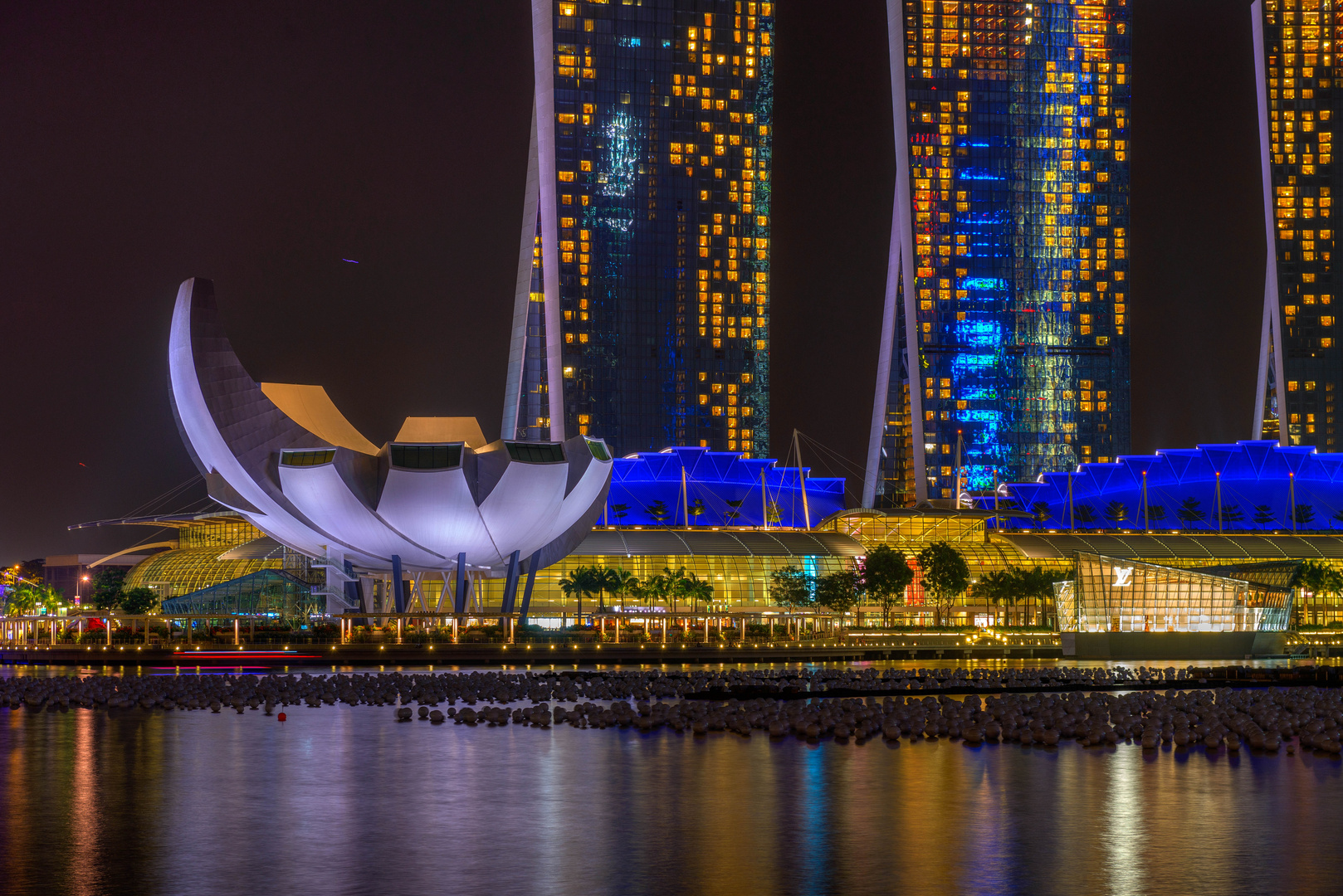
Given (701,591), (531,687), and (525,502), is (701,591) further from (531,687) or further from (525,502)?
(531,687)

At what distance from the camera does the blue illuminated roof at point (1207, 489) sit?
149m

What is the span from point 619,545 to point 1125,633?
58.3 metres

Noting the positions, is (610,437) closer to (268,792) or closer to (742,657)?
(742,657)

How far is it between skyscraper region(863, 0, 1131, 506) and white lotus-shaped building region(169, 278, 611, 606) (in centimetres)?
11204

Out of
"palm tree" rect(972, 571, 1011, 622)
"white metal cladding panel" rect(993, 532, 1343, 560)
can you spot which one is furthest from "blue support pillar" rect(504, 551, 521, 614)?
"white metal cladding panel" rect(993, 532, 1343, 560)

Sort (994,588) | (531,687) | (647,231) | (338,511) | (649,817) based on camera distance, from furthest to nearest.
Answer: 1. (647,231)
2. (994,588)
3. (338,511)
4. (531,687)
5. (649,817)

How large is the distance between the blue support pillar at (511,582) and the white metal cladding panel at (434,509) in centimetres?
309

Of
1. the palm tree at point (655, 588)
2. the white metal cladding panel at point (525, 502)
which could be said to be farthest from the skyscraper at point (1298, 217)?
the white metal cladding panel at point (525, 502)

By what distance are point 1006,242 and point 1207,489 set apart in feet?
140

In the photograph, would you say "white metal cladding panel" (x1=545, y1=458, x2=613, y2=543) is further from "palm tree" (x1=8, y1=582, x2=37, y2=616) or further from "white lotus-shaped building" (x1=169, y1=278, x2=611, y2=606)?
"palm tree" (x1=8, y1=582, x2=37, y2=616)

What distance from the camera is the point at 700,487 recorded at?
160m

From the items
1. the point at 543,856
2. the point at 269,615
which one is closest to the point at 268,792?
the point at 543,856

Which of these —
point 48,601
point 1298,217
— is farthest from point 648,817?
point 1298,217

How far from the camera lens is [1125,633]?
63344 mm
